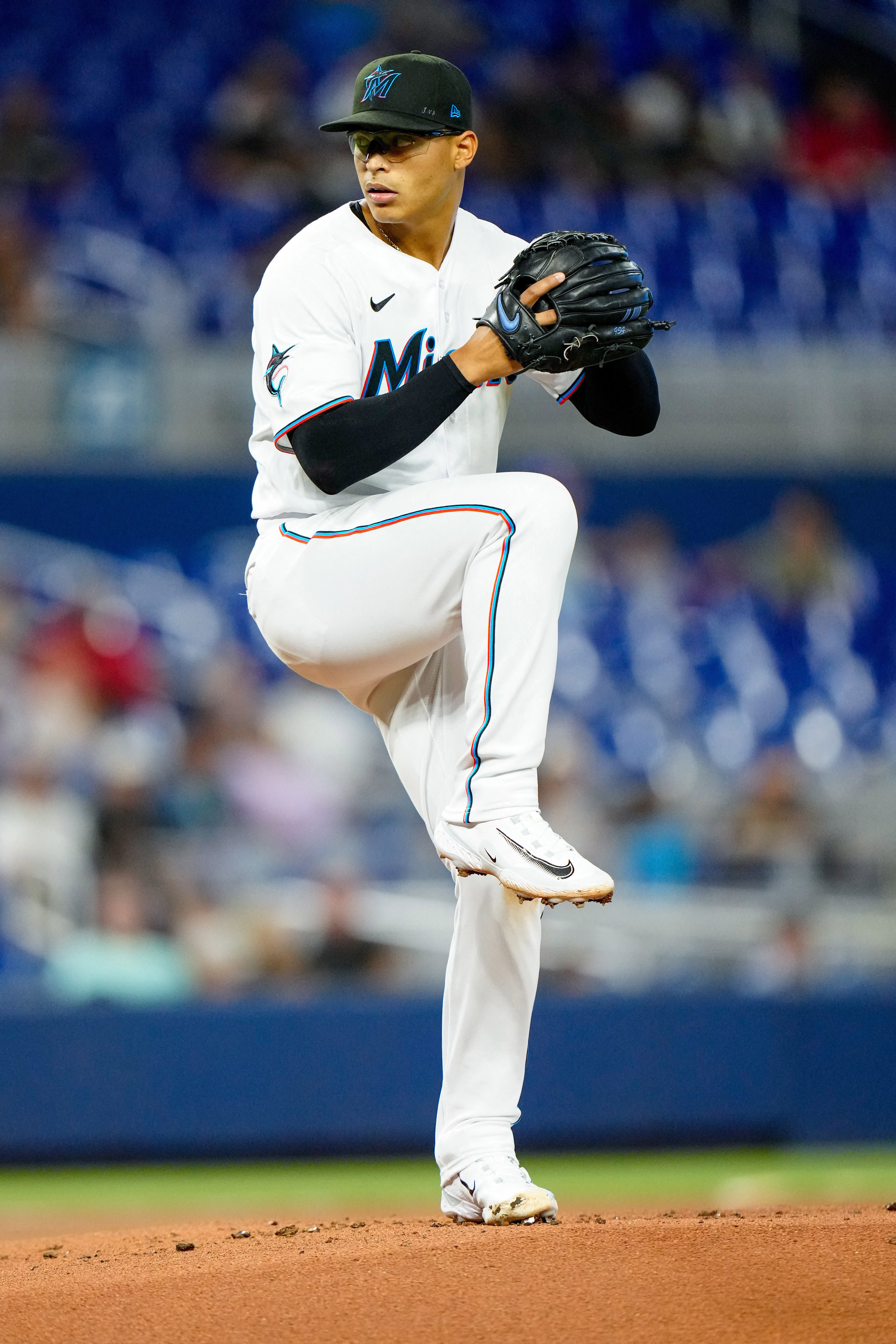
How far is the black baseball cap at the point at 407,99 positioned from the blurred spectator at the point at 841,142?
25.2ft

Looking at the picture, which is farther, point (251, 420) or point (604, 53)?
point (604, 53)

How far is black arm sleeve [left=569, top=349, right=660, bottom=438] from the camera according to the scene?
3451 millimetres

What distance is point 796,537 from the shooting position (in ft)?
27.4

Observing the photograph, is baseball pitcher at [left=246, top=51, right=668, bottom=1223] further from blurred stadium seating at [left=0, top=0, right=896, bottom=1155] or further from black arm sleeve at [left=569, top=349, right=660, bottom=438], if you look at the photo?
blurred stadium seating at [left=0, top=0, right=896, bottom=1155]

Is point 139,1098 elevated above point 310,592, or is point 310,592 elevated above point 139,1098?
point 310,592

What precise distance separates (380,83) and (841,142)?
8125 millimetres

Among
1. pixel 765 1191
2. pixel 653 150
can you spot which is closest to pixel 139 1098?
pixel 765 1191

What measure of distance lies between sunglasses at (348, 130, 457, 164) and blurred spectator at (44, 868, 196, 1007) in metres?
4.10

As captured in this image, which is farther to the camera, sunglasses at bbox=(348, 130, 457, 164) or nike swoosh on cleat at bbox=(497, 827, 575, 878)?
sunglasses at bbox=(348, 130, 457, 164)

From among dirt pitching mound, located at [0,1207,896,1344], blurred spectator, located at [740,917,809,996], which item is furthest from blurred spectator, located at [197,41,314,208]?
dirt pitching mound, located at [0,1207,896,1344]

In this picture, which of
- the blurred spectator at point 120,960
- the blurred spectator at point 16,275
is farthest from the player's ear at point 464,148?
the blurred spectator at point 16,275

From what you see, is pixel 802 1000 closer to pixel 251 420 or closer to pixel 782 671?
pixel 782 671

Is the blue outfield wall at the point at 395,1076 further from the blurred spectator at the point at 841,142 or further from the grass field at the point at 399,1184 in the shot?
the blurred spectator at the point at 841,142

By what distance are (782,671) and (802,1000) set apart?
76.5 inches
